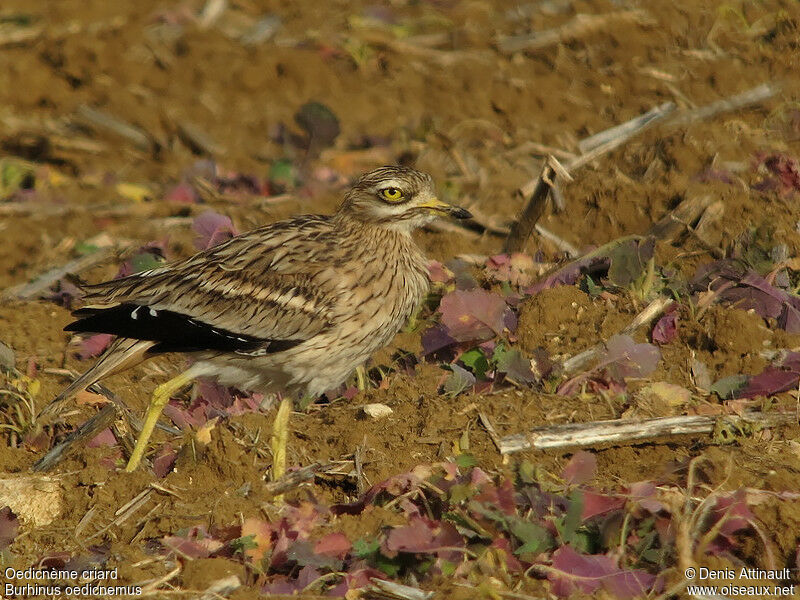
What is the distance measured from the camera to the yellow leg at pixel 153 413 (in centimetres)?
570

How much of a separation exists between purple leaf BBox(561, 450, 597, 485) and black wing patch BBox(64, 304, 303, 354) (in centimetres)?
166

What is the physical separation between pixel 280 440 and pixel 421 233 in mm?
2727

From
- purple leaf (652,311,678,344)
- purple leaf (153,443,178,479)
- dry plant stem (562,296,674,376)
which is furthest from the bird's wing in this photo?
purple leaf (652,311,678,344)

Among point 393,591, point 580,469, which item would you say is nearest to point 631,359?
point 580,469

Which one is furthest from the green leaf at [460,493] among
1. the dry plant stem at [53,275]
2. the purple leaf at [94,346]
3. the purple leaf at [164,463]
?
the dry plant stem at [53,275]

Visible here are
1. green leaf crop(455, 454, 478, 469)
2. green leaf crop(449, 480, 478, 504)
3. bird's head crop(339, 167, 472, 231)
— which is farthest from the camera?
bird's head crop(339, 167, 472, 231)

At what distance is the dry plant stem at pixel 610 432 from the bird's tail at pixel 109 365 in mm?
2001

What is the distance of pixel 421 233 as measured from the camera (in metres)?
7.98

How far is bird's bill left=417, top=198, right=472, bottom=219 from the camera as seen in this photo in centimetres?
633

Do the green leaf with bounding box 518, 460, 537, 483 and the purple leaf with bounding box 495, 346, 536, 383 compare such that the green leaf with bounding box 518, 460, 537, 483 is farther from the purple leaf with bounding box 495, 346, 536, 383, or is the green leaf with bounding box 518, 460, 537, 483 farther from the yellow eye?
the yellow eye

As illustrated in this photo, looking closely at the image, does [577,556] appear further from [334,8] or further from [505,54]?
[334,8]

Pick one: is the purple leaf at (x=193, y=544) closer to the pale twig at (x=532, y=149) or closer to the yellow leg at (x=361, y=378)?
the yellow leg at (x=361, y=378)

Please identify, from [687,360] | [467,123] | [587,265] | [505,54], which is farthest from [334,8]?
[687,360]

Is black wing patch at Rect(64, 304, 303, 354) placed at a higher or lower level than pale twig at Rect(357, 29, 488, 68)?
higher
